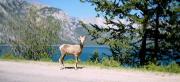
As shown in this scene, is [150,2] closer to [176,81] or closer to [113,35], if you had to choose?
[113,35]

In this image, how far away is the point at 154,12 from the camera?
29281mm

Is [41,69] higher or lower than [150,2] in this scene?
lower

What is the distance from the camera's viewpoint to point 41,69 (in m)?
21.8

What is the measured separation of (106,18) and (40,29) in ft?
89.7

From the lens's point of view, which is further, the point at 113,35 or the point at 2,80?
the point at 113,35

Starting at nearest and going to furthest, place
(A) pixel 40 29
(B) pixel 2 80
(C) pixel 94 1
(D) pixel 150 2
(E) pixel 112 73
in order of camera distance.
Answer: (B) pixel 2 80 → (E) pixel 112 73 → (D) pixel 150 2 → (C) pixel 94 1 → (A) pixel 40 29

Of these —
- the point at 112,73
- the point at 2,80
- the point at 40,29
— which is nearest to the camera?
the point at 2,80

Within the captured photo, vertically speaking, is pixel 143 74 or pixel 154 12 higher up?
pixel 154 12

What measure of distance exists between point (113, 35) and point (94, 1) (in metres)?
2.93

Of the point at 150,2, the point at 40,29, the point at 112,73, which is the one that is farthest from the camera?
the point at 40,29

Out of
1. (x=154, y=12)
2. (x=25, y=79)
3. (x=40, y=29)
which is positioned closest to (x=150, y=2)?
(x=154, y=12)

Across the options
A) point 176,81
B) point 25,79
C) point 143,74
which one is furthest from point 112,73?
point 25,79

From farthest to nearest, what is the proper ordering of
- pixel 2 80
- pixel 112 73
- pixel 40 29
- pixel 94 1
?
pixel 40 29 < pixel 94 1 < pixel 112 73 < pixel 2 80

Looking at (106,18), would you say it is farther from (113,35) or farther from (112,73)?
(112,73)
